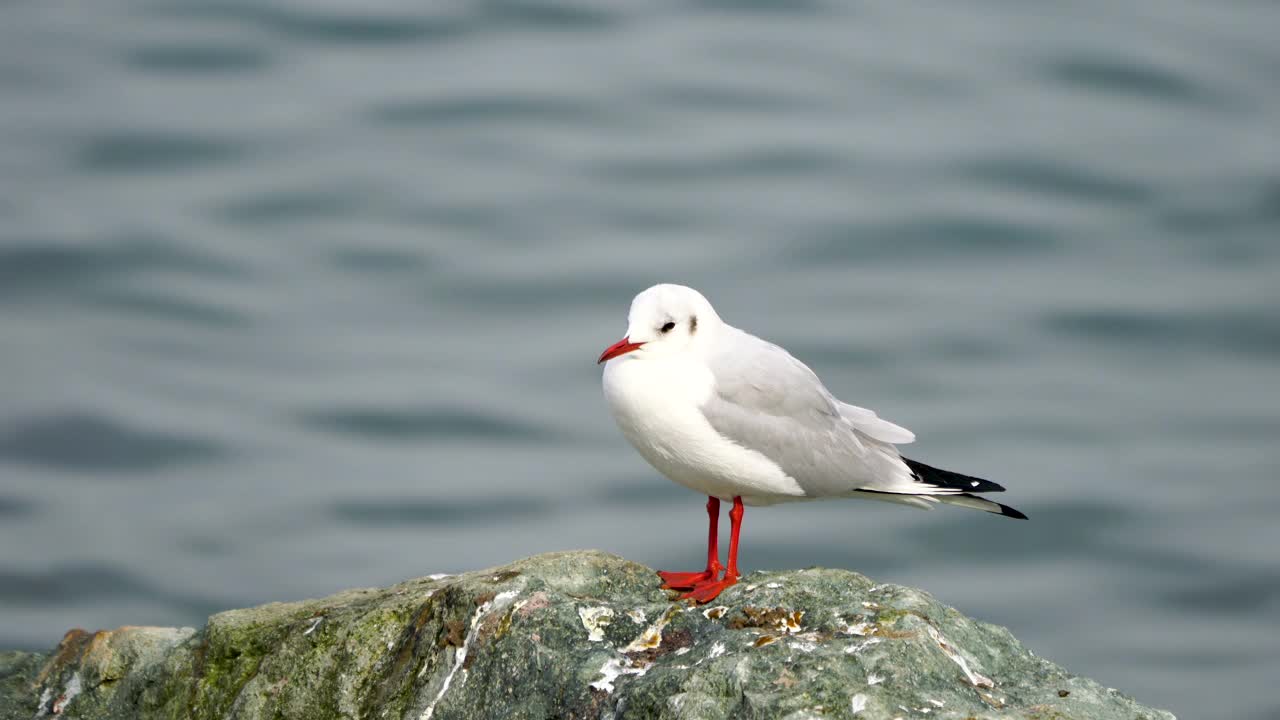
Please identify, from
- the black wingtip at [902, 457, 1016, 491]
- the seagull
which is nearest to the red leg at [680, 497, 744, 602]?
the seagull

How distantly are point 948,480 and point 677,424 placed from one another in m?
1.47

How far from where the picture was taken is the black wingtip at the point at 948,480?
6.78 metres

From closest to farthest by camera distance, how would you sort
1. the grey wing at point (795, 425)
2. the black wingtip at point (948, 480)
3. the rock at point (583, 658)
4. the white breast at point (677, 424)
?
the rock at point (583, 658), the white breast at point (677, 424), the grey wing at point (795, 425), the black wingtip at point (948, 480)

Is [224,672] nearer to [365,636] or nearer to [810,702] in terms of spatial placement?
[365,636]

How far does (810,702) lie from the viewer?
4.24 m

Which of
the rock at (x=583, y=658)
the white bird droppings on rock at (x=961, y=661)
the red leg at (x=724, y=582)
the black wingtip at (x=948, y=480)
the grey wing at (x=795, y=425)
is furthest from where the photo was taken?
the black wingtip at (x=948, y=480)

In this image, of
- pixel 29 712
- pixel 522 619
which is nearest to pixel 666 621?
pixel 522 619

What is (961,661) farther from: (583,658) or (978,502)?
(978,502)

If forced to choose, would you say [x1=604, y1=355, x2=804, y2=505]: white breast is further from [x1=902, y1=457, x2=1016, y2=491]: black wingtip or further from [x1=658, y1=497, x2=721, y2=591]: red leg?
[x1=902, y1=457, x2=1016, y2=491]: black wingtip

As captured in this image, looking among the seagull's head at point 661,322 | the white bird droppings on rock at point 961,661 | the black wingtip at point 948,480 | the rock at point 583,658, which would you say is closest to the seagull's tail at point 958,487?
the black wingtip at point 948,480

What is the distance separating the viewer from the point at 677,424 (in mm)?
6227

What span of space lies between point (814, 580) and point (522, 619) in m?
1.07

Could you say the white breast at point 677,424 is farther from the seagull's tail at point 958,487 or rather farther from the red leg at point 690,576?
the seagull's tail at point 958,487

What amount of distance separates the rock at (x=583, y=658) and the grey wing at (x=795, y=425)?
34.7 inches
